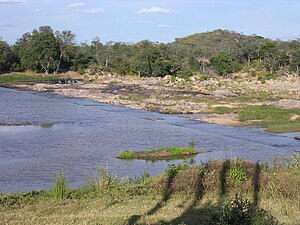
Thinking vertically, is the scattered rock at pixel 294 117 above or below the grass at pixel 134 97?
below

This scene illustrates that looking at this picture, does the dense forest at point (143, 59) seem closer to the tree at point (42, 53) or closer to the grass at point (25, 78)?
the tree at point (42, 53)

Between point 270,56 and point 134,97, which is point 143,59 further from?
point 134,97

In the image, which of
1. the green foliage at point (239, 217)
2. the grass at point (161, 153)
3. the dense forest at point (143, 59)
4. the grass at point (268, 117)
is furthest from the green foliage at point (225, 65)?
the green foliage at point (239, 217)

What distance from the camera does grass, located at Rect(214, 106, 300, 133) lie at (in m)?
41.6

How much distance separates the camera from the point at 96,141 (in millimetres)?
35156

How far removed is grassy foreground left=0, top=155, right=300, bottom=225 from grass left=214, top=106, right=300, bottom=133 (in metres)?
22.4

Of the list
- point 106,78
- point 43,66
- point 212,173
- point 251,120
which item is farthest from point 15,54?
point 212,173

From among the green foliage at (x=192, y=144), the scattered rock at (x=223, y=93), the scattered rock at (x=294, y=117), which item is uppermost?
the scattered rock at (x=223, y=93)

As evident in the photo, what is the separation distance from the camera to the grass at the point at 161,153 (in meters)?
29.6

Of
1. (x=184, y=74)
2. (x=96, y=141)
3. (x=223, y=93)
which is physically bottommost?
(x=96, y=141)

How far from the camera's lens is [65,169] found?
25.6 metres

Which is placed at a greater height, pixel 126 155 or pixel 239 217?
pixel 239 217

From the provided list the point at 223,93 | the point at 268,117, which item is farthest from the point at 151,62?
the point at 268,117

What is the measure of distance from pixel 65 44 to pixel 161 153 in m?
81.8
